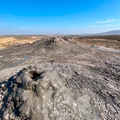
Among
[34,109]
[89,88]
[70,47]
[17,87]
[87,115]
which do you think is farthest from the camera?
[70,47]

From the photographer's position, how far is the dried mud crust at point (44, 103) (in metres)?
4.70

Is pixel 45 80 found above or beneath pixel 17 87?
above

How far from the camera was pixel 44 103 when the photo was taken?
4.84 metres

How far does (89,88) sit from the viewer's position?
261 inches

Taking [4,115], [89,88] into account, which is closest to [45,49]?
[89,88]

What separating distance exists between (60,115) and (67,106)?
0.39m

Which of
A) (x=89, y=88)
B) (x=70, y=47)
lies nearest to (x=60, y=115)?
(x=89, y=88)

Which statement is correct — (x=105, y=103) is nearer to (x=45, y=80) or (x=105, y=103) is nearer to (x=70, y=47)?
(x=45, y=80)

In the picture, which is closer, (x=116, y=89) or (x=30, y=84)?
(x=30, y=84)

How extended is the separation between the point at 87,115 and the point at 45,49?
14.2 metres

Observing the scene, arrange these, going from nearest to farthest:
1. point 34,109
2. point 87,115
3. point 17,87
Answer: point 34,109, point 87,115, point 17,87

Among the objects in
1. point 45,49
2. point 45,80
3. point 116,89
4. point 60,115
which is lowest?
point 45,49

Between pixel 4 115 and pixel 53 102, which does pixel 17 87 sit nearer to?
pixel 4 115

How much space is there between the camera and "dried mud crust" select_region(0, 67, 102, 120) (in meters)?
4.70
